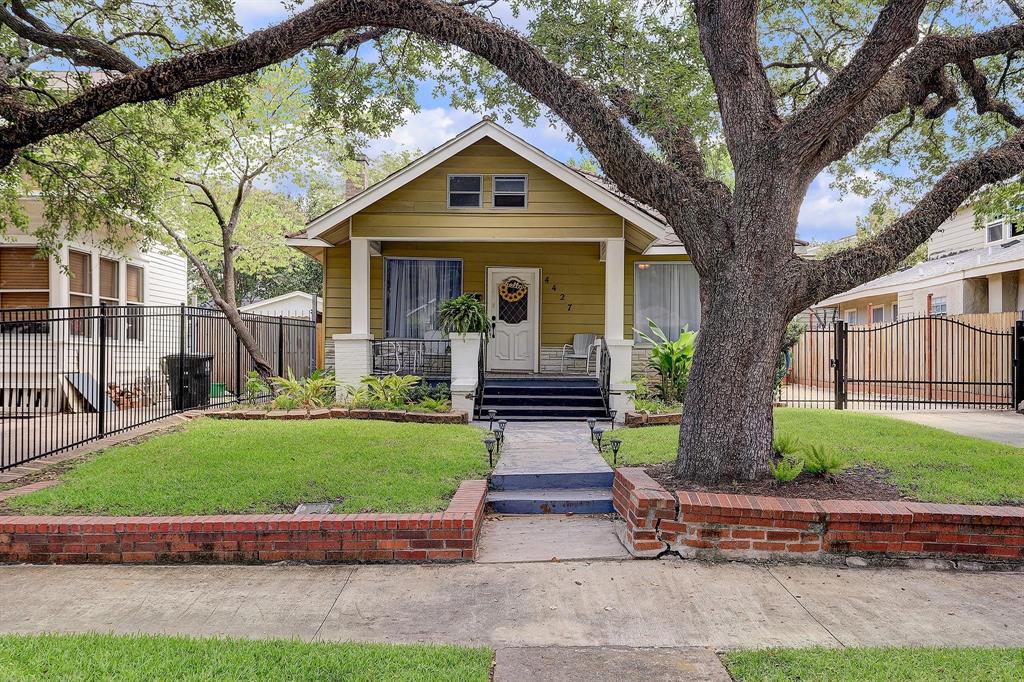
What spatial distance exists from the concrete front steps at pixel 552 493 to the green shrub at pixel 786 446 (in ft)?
5.31

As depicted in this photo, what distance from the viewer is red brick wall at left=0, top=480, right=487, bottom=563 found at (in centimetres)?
501

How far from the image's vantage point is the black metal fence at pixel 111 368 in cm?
912

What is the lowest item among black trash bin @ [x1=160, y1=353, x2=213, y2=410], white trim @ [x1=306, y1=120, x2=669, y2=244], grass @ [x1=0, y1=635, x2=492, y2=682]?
grass @ [x1=0, y1=635, x2=492, y2=682]

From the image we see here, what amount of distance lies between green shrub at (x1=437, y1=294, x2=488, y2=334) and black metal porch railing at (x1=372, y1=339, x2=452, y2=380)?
1.18m

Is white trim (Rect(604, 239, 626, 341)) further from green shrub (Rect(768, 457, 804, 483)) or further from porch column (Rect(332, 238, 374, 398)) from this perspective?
green shrub (Rect(768, 457, 804, 483))

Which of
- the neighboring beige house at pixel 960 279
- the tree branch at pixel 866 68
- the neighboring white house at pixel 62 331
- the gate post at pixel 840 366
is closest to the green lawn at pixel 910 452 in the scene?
the gate post at pixel 840 366

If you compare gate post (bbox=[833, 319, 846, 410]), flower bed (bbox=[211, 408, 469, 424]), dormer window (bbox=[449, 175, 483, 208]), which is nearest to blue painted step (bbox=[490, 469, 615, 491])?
flower bed (bbox=[211, 408, 469, 424])

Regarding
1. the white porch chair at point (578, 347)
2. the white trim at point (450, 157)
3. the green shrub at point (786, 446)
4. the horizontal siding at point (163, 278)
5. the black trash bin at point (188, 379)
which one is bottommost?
the green shrub at point (786, 446)

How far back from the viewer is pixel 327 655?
3.40 m

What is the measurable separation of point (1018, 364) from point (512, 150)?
10318 millimetres

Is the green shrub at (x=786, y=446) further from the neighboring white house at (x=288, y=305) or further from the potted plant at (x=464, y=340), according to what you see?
the neighboring white house at (x=288, y=305)

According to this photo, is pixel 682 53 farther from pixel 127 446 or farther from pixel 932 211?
pixel 127 446

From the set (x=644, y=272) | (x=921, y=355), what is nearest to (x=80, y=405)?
(x=644, y=272)

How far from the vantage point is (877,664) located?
11.1ft
